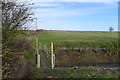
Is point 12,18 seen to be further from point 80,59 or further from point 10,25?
point 80,59

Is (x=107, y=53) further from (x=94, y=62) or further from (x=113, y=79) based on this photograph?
(x=113, y=79)

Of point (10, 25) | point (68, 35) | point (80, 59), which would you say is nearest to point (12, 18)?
point (10, 25)

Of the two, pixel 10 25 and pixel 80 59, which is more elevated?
pixel 10 25

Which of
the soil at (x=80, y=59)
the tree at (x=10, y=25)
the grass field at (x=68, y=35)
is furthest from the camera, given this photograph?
the soil at (x=80, y=59)

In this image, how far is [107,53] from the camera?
9.06m

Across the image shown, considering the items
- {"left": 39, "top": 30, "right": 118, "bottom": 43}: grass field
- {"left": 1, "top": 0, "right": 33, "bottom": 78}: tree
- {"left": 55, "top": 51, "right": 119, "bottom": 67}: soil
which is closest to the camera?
{"left": 1, "top": 0, "right": 33, "bottom": 78}: tree

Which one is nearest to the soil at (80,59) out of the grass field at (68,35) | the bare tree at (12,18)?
the grass field at (68,35)

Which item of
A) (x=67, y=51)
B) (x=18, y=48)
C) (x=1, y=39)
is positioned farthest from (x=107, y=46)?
(x=1, y=39)

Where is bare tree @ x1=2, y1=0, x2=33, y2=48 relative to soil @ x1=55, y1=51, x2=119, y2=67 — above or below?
above

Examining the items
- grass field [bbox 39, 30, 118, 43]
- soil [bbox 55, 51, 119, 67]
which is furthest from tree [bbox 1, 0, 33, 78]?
soil [bbox 55, 51, 119, 67]

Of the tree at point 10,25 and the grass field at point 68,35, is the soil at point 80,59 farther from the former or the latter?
the tree at point 10,25

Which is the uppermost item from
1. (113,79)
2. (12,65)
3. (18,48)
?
(18,48)

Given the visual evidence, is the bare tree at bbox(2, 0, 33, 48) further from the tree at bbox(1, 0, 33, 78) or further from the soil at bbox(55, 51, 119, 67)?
the soil at bbox(55, 51, 119, 67)

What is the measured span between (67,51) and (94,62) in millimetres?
1615
